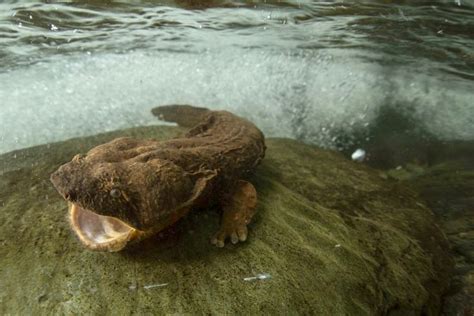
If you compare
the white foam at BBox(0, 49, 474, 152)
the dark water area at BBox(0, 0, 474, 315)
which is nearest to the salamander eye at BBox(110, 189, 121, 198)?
the dark water area at BBox(0, 0, 474, 315)

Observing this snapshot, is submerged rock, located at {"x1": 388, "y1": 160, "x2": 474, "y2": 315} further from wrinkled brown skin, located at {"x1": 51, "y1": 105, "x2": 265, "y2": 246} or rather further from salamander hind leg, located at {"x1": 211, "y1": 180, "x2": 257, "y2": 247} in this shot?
wrinkled brown skin, located at {"x1": 51, "y1": 105, "x2": 265, "y2": 246}

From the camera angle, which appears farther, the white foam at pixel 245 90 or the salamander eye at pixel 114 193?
the white foam at pixel 245 90

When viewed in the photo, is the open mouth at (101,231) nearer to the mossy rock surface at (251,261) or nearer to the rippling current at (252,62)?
the mossy rock surface at (251,261)

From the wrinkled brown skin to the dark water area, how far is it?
2.32 metres

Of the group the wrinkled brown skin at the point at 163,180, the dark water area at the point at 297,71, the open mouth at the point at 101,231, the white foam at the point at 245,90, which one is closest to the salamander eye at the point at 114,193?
the wrinkled brown skin at the point at 163,180

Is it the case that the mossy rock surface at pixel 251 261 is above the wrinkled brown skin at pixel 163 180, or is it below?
→ below

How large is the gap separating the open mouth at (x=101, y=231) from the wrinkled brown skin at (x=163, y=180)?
182mm

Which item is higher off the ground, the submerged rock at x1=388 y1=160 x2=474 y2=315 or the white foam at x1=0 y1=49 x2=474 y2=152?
the submerged rock at x1=388 y1=160 x2=474 y2=315

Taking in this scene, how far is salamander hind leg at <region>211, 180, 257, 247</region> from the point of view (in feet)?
12.3

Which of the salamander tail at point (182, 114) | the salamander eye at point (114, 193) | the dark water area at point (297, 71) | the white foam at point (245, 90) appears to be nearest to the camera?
the salamander eye at point (114, 193)

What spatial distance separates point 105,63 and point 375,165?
32.6 feet

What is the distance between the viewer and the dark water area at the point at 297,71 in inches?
308

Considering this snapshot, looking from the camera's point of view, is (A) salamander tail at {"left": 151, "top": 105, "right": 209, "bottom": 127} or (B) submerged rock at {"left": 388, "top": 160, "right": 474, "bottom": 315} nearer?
(B) submerged rock at {"left": 388, "top": 160, "right": 474, "bottom": 315}

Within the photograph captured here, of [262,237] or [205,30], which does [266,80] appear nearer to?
[205,30]
